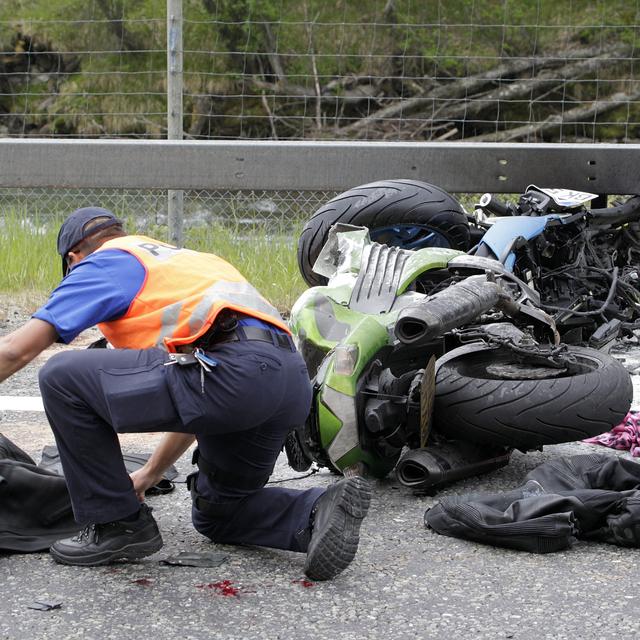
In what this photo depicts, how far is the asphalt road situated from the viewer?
10.1 feet

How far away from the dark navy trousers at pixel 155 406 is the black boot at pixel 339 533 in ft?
0.70

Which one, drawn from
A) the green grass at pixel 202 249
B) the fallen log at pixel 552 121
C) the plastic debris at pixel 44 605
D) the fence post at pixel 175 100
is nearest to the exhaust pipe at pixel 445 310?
the plastic debris at pixel 44 605

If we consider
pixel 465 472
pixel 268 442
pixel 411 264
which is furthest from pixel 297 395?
pixel 411 264

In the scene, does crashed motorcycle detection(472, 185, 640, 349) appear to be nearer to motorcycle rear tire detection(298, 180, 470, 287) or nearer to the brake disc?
motorcycle rear tire detection(298, 180, 470, 287)

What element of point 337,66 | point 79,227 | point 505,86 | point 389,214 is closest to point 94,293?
point 79,227

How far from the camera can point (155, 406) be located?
3.37 m

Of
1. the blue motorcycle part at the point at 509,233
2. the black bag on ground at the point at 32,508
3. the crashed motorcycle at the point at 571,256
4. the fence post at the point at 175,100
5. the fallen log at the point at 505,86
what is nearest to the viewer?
the black bag on ground at the point at 32,508

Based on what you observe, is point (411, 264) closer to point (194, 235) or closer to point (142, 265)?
point (142, 265)

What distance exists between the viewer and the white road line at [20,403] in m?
5.32

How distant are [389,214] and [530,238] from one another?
0.70m

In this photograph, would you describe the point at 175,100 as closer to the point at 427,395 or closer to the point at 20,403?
the point at 20,403

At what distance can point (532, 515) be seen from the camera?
366 cm

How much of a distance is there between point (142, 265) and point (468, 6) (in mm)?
14965

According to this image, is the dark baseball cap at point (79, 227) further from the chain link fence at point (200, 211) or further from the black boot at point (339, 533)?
the chain link fence at point (200, 211)
